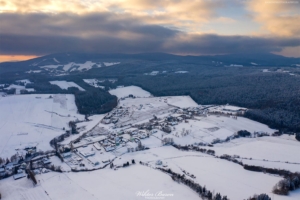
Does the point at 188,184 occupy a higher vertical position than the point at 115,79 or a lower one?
lower

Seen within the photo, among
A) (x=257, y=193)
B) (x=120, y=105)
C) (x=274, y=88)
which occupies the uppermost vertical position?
(x=274, y=88)

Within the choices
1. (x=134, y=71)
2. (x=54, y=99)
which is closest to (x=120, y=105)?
(x=54, y=99)

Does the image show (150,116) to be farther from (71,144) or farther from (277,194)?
(277,194)

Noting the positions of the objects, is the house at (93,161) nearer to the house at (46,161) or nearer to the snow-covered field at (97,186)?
the snow-covered field at (97,186)

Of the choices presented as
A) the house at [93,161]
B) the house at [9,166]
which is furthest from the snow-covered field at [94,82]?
the house at [9,166]

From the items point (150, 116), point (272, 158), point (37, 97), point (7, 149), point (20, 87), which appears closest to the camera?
point (272, 158)

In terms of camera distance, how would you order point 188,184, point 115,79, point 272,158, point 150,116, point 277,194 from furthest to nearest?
point 115,79 < point 150,116 < point 272,158 < point 188,184 < point 277,194

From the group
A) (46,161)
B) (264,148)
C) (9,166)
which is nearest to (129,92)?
(46,161)
